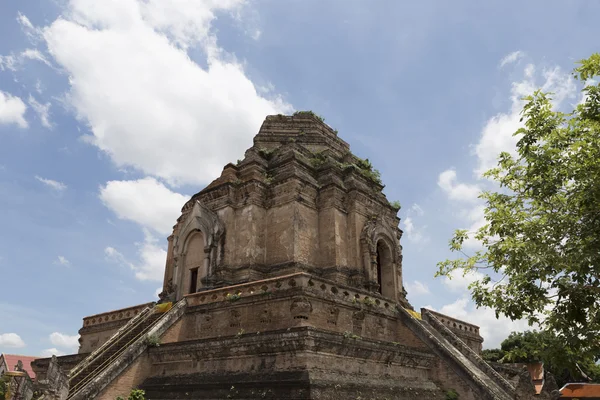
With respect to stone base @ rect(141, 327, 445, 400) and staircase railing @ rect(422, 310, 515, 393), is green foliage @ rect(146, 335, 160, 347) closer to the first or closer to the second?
stone base @ rect(141, 327, 445, 400)

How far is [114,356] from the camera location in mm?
15133

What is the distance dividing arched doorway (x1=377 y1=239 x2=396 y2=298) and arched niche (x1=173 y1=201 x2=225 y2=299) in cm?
746

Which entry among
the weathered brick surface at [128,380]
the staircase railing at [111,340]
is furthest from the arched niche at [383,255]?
the weathered brick surface at [128,380]

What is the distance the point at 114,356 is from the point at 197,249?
6.81 meters

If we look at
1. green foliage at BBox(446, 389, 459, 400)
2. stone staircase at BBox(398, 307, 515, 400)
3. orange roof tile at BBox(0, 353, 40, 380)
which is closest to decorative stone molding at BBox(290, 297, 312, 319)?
stone staircase at BBox(398, 307, 515, 400)

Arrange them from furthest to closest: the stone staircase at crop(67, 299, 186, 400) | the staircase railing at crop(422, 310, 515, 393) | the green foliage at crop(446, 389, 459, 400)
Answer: the staircase railing at crop(422, 310, 515, 393), the green foliage at crop(446, 389, 459, 400), the stone staircase at crop(67, 299, 186, 400)

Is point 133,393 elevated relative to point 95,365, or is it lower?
Result: lower

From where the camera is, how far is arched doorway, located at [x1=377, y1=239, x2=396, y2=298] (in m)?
21.6

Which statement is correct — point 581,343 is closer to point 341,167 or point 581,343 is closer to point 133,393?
point 133,393

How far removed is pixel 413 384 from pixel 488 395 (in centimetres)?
222

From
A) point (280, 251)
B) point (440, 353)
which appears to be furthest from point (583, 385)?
point (280, 251)

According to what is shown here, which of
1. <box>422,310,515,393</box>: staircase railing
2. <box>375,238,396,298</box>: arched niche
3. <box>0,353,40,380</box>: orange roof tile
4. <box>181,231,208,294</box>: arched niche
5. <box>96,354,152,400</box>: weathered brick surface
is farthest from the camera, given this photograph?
<box>0,353,40,380</box>: orange roof tile

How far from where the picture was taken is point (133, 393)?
44.0 feet

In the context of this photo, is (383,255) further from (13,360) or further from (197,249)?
(13,360)
